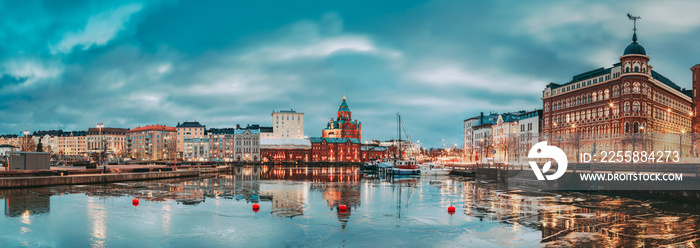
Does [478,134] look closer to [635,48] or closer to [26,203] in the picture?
[635,48]

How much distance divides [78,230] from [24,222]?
4382 millimetres

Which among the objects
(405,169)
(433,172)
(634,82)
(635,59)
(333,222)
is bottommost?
(433,172)

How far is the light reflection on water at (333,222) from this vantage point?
66.1ft

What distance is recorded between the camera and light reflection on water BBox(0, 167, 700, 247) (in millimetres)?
20141

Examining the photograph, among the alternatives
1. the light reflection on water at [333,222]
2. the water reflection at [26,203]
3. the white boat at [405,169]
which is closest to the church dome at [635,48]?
the white boat at [405,169]

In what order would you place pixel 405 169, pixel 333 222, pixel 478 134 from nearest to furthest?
pixel 333 222
pixel 405 169
pixel 478 134

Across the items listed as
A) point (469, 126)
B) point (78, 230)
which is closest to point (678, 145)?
point (78, 230)

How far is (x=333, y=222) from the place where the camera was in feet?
83.1

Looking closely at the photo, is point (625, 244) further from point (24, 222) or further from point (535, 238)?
point (24, 222)

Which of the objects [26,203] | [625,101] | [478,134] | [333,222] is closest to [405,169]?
[625,101]

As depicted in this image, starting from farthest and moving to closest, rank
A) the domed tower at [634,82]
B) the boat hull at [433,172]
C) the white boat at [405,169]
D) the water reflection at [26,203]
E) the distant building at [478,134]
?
the distant building at [478,134], the boat hull at [433,172], the white boat at [405,169], the domed tower at [634,82], the water reflection at [26,203]

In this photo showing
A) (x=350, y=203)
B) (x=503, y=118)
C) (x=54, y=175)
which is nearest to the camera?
(x=350, y=203)

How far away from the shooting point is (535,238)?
21000mm

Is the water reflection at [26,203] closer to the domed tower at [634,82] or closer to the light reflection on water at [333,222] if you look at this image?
the light reflection on water at [333,222]
